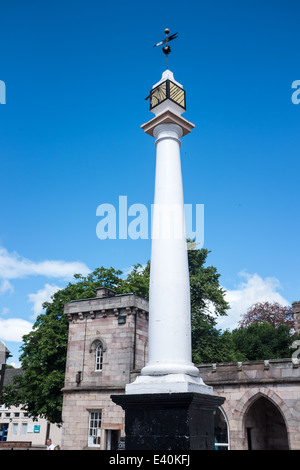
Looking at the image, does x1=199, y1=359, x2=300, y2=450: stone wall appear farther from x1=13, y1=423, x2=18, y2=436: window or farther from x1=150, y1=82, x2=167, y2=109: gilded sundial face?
x1=13, y1=423, x2=18, y2=436: window

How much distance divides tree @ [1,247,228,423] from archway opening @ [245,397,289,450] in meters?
6.58

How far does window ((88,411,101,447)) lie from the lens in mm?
22562

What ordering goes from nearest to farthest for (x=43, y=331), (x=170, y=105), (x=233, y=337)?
(x=170, y=105) → (x=43, y=331) → (x=233, y=337)

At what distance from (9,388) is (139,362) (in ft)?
45.3

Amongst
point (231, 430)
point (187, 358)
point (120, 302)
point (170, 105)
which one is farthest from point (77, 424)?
point (170, 105)

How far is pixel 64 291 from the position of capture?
32.4 metres

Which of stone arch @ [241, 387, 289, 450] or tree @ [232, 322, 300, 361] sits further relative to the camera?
tree @ [232, 322, 300, 361]

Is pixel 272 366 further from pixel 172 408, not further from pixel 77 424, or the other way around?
pixel 172 408

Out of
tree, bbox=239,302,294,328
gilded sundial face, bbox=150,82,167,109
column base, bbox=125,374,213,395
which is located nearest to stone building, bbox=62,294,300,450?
column base, bbox=125,374,213,395

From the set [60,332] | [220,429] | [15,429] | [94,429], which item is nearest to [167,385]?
[220,429]

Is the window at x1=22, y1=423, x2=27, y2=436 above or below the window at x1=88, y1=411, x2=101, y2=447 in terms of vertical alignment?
below

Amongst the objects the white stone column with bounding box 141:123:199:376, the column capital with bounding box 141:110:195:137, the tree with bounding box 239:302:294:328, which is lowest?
the white stone column with bounding box 141:123:199:376

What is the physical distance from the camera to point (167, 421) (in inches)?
260

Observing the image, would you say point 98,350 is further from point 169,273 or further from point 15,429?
point 15,429
